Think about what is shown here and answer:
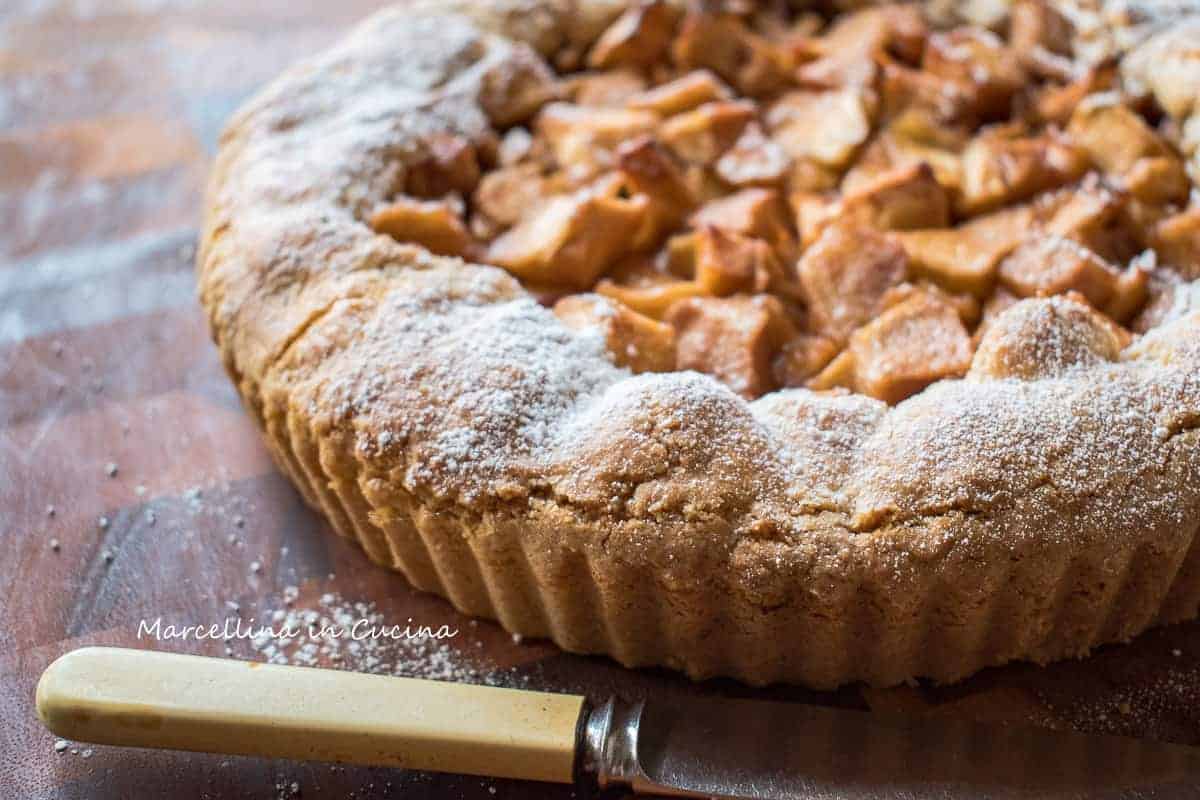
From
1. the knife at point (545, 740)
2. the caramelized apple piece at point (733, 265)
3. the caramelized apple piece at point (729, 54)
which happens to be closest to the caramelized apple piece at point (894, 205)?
the caramelized apple piece at point (733, 265)

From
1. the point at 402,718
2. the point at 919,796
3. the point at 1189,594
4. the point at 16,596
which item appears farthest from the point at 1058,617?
the point at 16,596

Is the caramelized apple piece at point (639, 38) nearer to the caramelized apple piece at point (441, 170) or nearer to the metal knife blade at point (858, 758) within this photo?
the caramelized apple piece at point (441, 170)

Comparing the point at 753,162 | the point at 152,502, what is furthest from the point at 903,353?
the point at 152,502

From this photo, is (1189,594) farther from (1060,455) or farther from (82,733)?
(82,733)

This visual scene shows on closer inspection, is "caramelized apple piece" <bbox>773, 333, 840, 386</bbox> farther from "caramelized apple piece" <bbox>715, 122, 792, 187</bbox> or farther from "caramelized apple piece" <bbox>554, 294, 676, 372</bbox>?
"caramelized apple piece" <bbox>715, 122, 792, 187</bbox>

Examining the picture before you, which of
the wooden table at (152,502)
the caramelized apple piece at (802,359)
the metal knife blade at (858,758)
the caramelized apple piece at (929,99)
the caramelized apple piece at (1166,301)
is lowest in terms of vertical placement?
the wooden table at (152,502)

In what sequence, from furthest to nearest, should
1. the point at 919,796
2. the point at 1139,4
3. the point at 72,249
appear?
1. the point at 72,249
2. the point at 1139,4
3. the point at 919,796

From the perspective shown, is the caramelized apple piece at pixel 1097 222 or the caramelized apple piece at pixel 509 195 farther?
the caramelized apple piece at pixel 509 195
